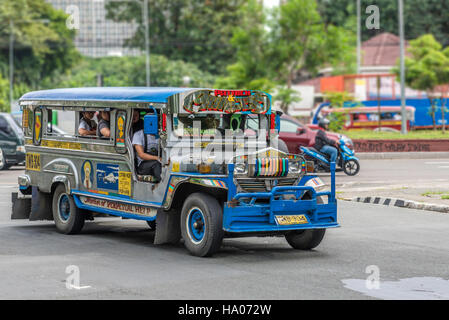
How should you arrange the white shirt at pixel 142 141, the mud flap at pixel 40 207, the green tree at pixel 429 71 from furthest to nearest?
the green tree at pixel 429 71, the mud flap at pixel 40 207, the white shirt at pixel 142 141

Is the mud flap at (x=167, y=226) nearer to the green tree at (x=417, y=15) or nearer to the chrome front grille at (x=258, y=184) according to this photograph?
the chrome front grille at (x=258, y=184)

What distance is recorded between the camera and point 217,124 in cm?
1107

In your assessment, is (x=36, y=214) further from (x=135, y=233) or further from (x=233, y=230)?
(x=233, y=230)

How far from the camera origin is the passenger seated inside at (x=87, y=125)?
1218 cm

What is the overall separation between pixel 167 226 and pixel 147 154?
1057 millimetres

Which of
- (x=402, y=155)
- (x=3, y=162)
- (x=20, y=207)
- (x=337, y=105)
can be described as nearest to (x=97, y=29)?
(x=337, y=105)

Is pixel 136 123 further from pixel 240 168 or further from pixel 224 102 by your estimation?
pixel 240 168

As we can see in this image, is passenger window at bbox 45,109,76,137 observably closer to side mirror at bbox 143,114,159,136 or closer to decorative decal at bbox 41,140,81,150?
decorative decal at bbox 41,140,81,150

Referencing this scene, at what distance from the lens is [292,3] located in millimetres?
44281

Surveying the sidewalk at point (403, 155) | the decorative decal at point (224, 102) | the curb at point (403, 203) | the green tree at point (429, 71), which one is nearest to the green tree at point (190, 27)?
the green tree at point (429, 71)

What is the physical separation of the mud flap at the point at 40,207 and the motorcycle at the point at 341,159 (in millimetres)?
9748

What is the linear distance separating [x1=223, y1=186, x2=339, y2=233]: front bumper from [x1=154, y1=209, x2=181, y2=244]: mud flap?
1.05 meters

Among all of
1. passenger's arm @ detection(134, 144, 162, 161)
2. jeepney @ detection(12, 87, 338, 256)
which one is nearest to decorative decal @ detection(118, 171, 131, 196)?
jeepney @ detection(12, 87, 338, 256)
